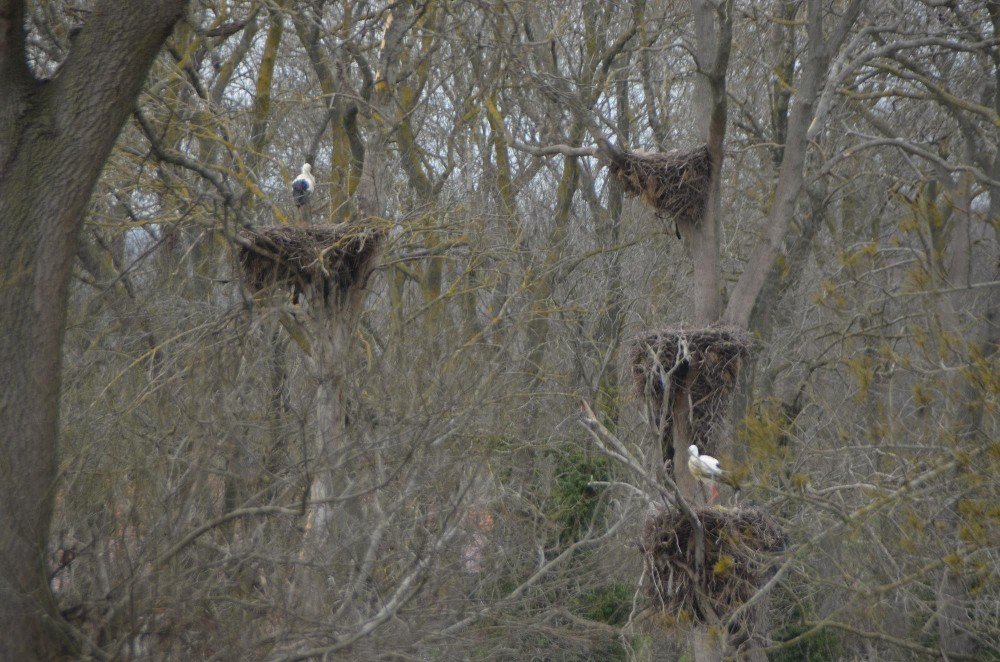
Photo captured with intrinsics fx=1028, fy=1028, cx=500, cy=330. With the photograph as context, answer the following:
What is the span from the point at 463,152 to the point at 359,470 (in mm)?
7524

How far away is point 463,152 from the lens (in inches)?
525

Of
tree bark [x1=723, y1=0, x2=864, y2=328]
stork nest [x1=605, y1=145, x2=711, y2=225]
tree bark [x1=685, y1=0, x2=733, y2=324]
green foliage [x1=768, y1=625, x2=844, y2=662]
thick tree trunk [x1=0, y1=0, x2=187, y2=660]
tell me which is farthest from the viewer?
green foliage [x1=768, y1=625, x2=844, y2=662]

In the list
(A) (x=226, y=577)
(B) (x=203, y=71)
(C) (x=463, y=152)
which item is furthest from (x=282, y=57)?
(A) (x=226, y=577)

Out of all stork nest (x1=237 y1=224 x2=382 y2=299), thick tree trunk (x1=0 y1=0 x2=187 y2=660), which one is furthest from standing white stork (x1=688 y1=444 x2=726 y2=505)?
thick tree trunk (x1=0 y1=0 x2=187 y2=660)

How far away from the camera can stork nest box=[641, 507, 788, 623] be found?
19.3ft

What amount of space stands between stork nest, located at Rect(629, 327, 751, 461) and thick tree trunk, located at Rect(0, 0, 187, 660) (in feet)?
10.5

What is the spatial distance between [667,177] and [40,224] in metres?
4.00

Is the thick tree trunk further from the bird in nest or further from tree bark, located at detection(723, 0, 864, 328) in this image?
tree bark, located at detection(723, 0, 864, 328)

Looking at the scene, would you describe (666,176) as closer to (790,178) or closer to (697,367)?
(697,367)

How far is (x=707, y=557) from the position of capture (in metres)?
6.07

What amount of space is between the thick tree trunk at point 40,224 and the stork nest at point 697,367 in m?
3.19

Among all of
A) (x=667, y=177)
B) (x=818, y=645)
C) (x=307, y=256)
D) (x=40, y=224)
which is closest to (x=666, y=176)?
(x=667, y=177)

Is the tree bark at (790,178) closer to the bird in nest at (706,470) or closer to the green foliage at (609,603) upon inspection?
the bird in nest at (706,470)

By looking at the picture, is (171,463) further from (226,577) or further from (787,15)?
(787,15)
